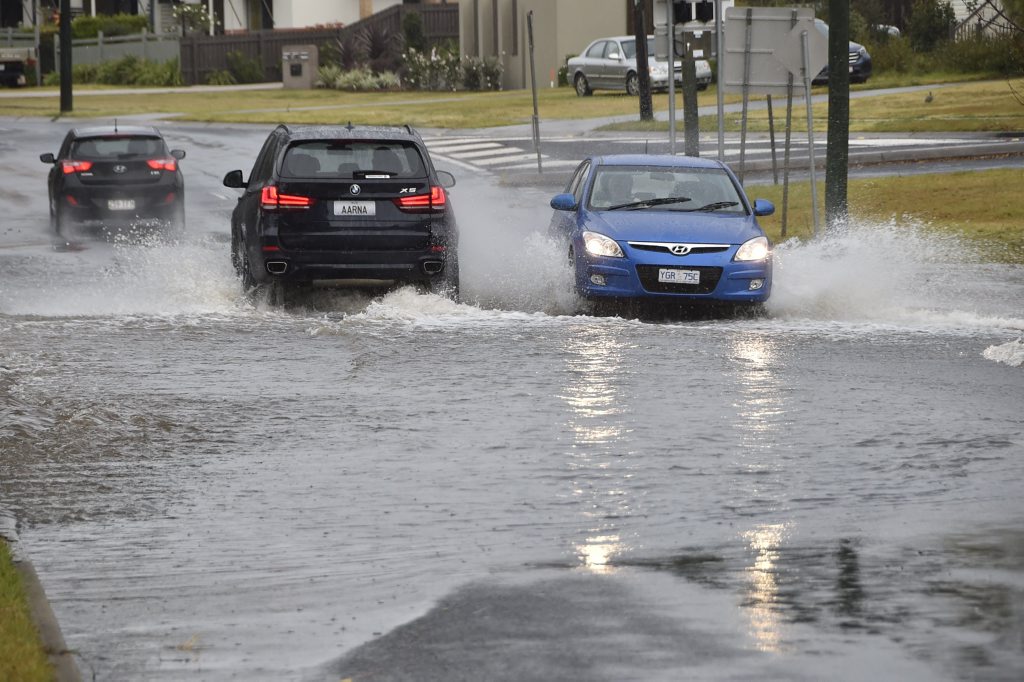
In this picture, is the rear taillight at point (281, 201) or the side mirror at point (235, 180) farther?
the side mirror at point (235, 180)

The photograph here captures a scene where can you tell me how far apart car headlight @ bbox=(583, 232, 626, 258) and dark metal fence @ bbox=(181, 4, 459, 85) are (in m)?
48.2

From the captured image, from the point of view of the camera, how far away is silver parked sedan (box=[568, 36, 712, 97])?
4853cm

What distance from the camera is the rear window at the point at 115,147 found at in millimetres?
25344

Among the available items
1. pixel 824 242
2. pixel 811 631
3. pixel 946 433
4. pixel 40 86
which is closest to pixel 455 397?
pixel 946 433

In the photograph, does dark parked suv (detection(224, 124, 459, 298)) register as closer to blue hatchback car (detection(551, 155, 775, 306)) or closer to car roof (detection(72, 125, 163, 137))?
blue hatchback car (detection(551, 155, 775, 306))

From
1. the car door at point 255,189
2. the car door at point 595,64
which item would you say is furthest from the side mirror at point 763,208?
the car door at point 595,64

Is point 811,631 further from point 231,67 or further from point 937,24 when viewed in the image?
point 231,67

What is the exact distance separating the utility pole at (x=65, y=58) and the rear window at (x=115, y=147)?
22.3 metres

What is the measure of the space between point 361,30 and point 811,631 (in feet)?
193

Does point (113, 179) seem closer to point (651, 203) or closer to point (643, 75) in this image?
point (651, 203)

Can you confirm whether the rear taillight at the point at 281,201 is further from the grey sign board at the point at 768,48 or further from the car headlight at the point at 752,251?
the grey sign board at the point at 768,48

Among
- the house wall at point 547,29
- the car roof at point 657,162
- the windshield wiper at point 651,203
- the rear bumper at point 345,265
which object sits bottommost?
the rear bumper at point 345,265

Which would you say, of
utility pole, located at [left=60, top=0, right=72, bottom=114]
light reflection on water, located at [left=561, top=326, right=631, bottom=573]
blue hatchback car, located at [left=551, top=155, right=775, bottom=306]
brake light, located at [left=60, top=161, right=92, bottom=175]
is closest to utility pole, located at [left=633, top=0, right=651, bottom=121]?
utility pole, located at [left=60, top=0, right=72, bottom=114]

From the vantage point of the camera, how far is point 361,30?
6397 cm
